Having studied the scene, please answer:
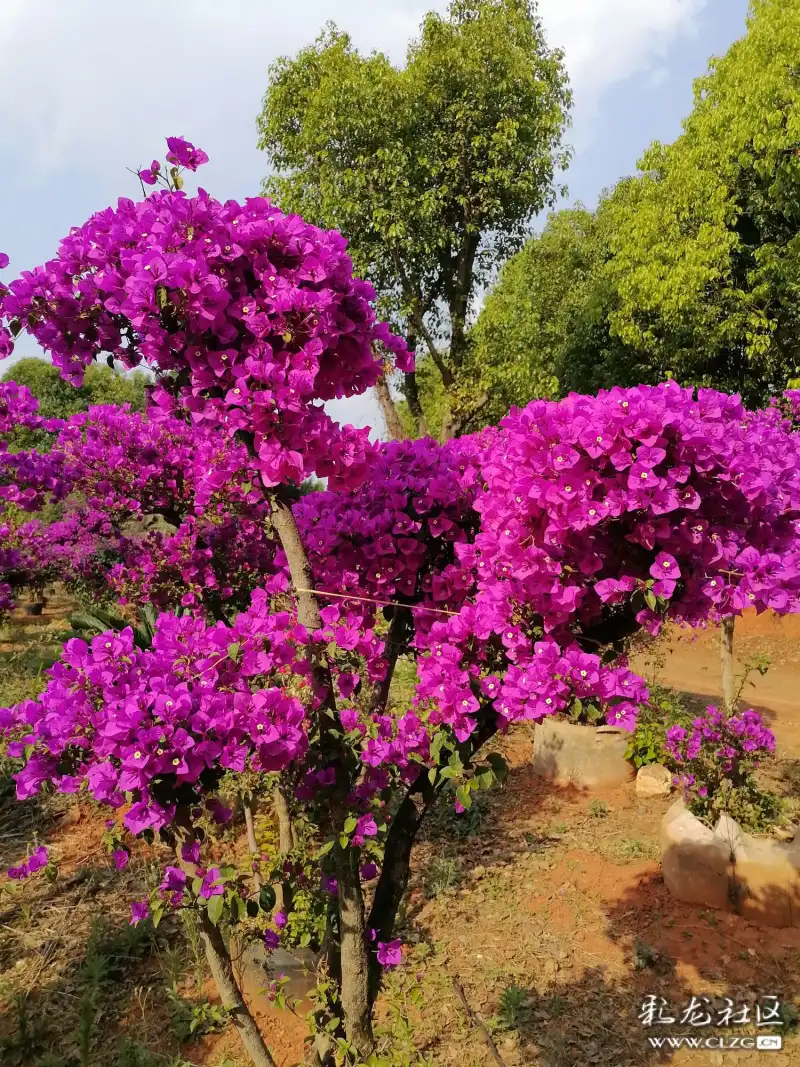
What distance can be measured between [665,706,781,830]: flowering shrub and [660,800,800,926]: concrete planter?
84 millimetres

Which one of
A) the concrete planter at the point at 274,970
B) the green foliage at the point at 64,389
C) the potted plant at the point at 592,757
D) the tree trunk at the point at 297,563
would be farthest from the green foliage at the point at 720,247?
the green foliage at the point at 64,389

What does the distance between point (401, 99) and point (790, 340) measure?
6909 mm

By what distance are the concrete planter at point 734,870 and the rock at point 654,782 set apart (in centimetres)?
129

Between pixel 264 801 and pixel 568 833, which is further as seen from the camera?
pixel 264 801

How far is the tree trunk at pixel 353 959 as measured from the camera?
1940 millimetres

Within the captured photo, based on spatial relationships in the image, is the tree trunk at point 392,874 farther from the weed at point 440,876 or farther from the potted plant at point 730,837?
the potted plant at point 730,837

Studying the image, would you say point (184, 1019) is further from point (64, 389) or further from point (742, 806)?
point (64, 389)

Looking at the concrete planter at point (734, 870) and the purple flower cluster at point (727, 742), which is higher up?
the purple flower cluster at point (727, 742)

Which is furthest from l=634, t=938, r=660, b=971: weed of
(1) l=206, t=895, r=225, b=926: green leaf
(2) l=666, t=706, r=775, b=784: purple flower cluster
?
(1) l=206, t=895, r=225, b=926: green leaf

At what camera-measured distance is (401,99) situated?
11.1 meters

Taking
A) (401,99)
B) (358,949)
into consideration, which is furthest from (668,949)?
(401,99)

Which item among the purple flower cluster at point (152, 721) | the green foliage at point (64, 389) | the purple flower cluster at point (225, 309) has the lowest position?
the purple flower cluster at point (152, 721)

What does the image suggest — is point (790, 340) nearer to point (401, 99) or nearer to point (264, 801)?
point (401, 99)

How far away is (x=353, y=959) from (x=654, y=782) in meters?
4.01
